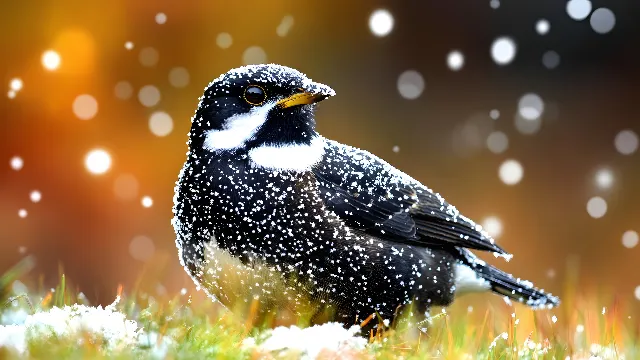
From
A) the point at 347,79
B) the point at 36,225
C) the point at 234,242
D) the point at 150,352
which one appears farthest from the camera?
the point at 347,79

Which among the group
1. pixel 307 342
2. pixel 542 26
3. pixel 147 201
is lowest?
pixel 307 342

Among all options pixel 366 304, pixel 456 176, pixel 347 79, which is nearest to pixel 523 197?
pixel 456 176

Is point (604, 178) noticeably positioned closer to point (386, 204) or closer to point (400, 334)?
point (386, 204)

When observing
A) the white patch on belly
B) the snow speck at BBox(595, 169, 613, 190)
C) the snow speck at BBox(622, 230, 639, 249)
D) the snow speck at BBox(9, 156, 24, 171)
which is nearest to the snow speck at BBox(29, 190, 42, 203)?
the snow speck at BBox(9, 156, 24, 171)

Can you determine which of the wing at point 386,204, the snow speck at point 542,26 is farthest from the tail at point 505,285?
the snow speck at point 542,26

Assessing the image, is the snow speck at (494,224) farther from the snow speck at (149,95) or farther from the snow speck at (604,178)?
the snow speck at (149,95)

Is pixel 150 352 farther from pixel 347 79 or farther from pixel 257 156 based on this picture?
pixel 347 79

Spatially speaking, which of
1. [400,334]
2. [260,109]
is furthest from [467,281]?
[260,109]
